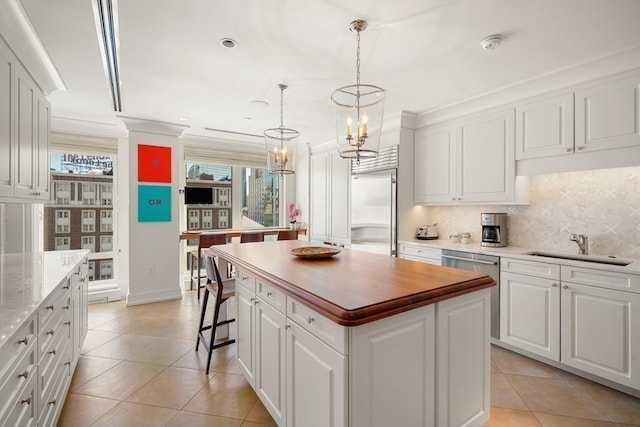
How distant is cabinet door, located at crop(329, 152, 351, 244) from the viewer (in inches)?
184

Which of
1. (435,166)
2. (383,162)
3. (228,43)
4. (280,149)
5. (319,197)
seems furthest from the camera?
(319,197)

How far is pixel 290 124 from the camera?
4324mm

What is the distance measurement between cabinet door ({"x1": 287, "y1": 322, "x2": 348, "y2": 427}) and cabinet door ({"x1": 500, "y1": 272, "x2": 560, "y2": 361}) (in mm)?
2282

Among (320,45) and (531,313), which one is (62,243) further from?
(531,313)

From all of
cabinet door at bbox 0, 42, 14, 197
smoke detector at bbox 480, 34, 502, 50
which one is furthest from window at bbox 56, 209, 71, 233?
smoke detector at bbox 480, 34, 502, 50

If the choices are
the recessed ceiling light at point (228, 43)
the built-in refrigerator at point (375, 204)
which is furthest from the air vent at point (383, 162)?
the recessed ceiling light at point (228, 43)

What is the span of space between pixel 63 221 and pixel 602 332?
243 inches

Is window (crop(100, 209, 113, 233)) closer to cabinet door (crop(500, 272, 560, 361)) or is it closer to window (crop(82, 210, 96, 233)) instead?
window (crop(82, 210, 96, 233))

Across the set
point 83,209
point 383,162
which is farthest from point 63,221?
point 383,162

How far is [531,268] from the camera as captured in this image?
2.67 meters

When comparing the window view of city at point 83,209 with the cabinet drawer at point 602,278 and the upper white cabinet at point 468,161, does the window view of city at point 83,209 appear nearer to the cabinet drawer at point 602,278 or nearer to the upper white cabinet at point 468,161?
the upper white cabinet at point 468,161

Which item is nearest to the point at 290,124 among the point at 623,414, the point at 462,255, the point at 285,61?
the point at 285,61

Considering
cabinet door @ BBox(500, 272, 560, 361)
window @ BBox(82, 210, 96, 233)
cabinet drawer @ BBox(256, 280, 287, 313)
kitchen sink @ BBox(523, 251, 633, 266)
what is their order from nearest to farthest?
cabinet drawer @ BBox(256, 280, 287, 313) → kitchen sink @ BBox(523, 251, 633, 266) → cabinet door @ BBox(500, 272, 560, 361) → window @ BBox(82, 210, 96, 233)

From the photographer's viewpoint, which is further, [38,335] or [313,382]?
[38,335]
